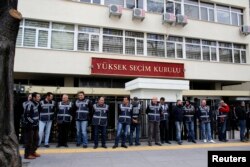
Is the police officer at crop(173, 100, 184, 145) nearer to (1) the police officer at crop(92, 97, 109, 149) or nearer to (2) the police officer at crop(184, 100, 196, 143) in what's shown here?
(2) the police officer at crop(184, 100, 196, 143)

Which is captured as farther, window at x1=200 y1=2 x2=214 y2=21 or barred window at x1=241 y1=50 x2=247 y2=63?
barred window at x1=241 y1=50 x2=247 y2=63

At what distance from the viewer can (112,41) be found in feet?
64.8

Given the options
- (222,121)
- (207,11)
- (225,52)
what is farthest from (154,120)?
(207,11)

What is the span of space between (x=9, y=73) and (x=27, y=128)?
2272 mm

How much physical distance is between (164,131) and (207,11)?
1515 cm

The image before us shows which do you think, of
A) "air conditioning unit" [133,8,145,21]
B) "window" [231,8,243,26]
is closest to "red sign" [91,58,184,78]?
"air conditioning unit" [133,8,145,21]

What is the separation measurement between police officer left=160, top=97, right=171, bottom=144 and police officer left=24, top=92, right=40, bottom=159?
16.4 feet

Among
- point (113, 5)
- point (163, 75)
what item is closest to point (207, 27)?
point (163, 75)

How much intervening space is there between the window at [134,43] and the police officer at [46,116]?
35.2 feet

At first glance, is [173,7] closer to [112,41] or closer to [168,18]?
[168,18]

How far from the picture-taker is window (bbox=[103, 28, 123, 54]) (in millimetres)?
19531

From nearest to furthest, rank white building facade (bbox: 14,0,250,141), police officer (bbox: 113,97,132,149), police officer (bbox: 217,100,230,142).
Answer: police officer (bbox: 113,97,132,149) → police officer (bbox: 217,100,230,142) → white building facade (bbox: 14,0,250,141)

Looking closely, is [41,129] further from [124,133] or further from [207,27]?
[207,27]

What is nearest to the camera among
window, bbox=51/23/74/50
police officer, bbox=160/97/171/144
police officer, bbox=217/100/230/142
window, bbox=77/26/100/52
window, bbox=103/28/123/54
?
police officer, bbox=160/97/171/144
